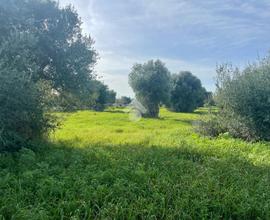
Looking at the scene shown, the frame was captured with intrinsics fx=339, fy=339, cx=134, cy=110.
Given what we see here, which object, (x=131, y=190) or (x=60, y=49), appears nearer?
(x=131, y=190)

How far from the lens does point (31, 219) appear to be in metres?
5.79

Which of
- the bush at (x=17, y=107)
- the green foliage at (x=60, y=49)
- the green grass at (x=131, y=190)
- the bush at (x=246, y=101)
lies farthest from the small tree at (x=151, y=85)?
the green grass at (x=131, y=190)

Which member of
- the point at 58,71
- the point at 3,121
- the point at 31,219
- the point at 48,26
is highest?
the point at 48,26

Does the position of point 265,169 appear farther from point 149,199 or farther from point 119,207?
point 119,207

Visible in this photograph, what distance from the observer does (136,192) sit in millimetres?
7480

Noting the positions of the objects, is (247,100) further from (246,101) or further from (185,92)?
(185,92)

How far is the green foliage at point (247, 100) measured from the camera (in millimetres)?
18500

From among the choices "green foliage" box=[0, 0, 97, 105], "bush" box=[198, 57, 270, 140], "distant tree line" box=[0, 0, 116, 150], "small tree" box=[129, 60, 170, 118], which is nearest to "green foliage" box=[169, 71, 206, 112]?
"small tree" box=[129, 60, 170, 118]

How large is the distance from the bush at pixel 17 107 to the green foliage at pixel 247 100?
36.3 ft

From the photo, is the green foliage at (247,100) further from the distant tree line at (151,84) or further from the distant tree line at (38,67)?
the distant tree line at (151,84)

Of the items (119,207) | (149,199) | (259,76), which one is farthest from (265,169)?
(259,76)

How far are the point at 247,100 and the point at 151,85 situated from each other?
1115 inches

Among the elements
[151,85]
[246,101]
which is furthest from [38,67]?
[151,85]

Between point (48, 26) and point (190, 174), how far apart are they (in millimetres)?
11490
